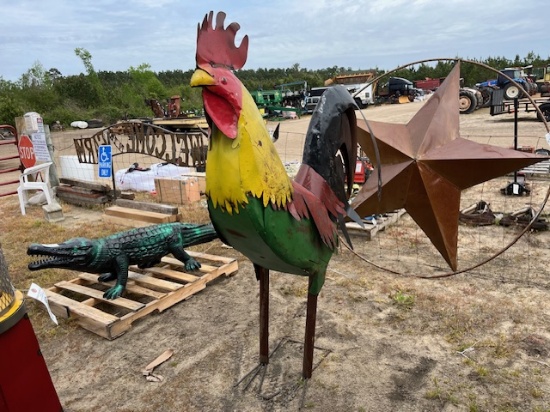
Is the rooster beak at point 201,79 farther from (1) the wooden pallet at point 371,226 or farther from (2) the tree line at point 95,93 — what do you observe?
(2) the tree line at point 95,93

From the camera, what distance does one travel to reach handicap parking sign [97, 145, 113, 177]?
26.6 feet

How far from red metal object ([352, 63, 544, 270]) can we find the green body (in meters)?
0.93

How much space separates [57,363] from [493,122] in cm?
1673

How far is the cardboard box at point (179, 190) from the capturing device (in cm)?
828

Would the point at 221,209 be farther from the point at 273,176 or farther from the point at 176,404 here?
the point at 176,404

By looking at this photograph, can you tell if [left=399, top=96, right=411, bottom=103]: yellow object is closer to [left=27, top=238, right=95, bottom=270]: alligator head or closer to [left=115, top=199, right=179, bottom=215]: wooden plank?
[left=115, top=199, right=179, bottom=215]: wooden plank

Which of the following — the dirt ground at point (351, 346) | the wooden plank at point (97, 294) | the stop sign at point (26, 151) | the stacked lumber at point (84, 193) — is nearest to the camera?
the dirt ground at point (351, 346)

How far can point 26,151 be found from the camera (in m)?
8.96

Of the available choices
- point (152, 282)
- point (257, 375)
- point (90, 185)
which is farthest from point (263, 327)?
point (90, 185)

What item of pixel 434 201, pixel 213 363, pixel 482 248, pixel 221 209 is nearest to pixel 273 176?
pixel 221 209

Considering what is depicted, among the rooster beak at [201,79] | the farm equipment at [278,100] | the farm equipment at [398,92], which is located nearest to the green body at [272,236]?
the rooster beak at [201,79]

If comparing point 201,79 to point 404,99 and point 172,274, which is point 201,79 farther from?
point 404,99

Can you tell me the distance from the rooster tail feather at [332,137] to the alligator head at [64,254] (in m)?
2.70

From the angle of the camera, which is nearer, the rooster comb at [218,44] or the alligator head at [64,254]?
the rooster comb at [218,44]
